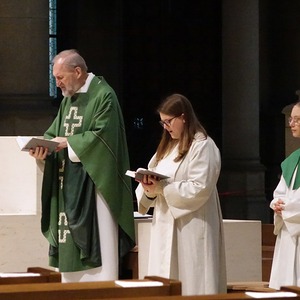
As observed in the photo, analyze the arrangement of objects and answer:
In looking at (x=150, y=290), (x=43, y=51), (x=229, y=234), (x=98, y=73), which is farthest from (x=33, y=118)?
(x=150, y=290)

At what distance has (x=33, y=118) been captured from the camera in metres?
15.4

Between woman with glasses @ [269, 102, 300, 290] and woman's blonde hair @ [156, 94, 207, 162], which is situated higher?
woman's blonde hair @ [156, 94, 207, 162]

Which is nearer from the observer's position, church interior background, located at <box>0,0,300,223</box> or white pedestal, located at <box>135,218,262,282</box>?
white pedestal, located at <box>135,218,262,282</box>

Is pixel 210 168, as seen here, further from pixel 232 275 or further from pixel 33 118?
pixel 33 118

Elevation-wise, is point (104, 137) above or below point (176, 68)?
below

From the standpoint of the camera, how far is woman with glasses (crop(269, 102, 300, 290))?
8375mm

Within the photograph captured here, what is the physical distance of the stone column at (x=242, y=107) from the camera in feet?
61.5

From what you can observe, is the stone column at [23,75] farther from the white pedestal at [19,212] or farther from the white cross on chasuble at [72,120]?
the white cross on chasuble at [72,120]

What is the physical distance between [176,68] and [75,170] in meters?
12.7

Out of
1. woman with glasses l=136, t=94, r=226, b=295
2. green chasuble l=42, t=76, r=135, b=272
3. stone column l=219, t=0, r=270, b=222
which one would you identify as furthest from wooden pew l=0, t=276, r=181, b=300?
stone column l=219, t=0, r=270, b=222

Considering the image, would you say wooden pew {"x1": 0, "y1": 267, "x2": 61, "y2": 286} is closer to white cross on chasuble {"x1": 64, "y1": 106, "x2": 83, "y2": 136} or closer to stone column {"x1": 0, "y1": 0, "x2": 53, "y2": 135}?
white cross on chasuble {"x1": 64, "y1": 106, "x2": 83, "y2": 136}

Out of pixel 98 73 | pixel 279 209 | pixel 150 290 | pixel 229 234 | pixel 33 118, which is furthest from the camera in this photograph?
pixel 98 73

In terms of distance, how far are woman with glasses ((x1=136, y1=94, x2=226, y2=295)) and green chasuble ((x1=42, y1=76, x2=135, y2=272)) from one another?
55 centimetres

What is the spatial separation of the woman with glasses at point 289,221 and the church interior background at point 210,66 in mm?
9964
